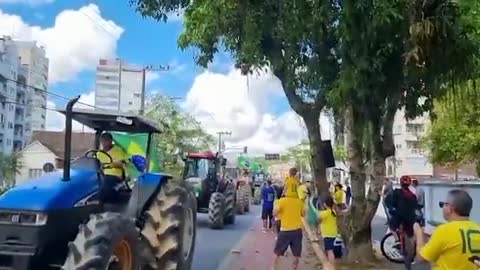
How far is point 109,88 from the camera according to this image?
43.8 meters

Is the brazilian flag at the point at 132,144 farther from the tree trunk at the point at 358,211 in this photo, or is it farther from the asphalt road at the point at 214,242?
the tree trunk at the point at 358,211

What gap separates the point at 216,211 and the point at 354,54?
12.9 m

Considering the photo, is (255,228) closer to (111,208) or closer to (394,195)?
(394,195)

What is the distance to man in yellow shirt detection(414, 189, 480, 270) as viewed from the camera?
4758 mm

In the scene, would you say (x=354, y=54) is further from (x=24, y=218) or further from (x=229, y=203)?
(x=229, y=203)

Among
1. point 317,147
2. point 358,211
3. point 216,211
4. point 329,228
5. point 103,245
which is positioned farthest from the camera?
point 216,211

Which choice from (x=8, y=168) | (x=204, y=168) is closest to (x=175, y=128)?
(x=8, y=168)

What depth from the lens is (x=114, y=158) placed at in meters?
8.30

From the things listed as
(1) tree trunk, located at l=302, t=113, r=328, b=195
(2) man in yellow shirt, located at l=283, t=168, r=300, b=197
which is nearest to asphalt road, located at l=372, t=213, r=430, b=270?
(1) tree trunk, located at l=302, t=113, r=328, b=195

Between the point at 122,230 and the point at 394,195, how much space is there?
765 cm

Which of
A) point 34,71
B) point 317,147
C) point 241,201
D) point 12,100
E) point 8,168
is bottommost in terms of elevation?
point 241,201

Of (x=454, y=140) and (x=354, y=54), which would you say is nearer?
(x=354, y=54)

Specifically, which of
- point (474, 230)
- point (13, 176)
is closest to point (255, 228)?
point (474, 230)

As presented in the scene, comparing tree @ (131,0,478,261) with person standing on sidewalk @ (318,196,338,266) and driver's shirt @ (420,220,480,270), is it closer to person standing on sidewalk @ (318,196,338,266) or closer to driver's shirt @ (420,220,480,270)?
person standing on sidewalk @ (318,196,338,266)
